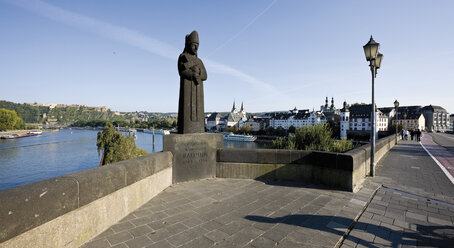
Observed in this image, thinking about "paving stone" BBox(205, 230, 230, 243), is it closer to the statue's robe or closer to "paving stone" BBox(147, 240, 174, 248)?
"paving stone" BBox(147, 240, 174, 248)

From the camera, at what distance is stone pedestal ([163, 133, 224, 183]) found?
17.5ft

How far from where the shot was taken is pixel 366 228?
3174mm

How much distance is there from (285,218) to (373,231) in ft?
3.98

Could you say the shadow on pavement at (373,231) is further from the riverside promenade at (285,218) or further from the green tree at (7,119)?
the green tree at (7,119)

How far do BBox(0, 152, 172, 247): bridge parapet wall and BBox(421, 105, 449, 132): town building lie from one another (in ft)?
466

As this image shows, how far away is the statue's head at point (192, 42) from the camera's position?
5797mm

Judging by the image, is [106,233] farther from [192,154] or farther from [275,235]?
[192,154]

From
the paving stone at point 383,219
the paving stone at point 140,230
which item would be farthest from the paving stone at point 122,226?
the paving stone at point 383,219

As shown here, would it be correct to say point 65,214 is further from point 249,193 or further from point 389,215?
point 389,215

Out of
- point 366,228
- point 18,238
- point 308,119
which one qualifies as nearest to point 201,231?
point 18,238

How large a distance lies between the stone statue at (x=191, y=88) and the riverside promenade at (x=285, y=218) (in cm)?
155

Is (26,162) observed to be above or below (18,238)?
below

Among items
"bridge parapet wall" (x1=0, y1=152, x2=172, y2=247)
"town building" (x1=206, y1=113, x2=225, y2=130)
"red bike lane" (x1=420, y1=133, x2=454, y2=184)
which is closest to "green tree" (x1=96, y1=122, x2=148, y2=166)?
"bridge parapet wall" (x1=0, y1=152, x2=172, y2=247)

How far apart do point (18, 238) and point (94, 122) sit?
752ft
